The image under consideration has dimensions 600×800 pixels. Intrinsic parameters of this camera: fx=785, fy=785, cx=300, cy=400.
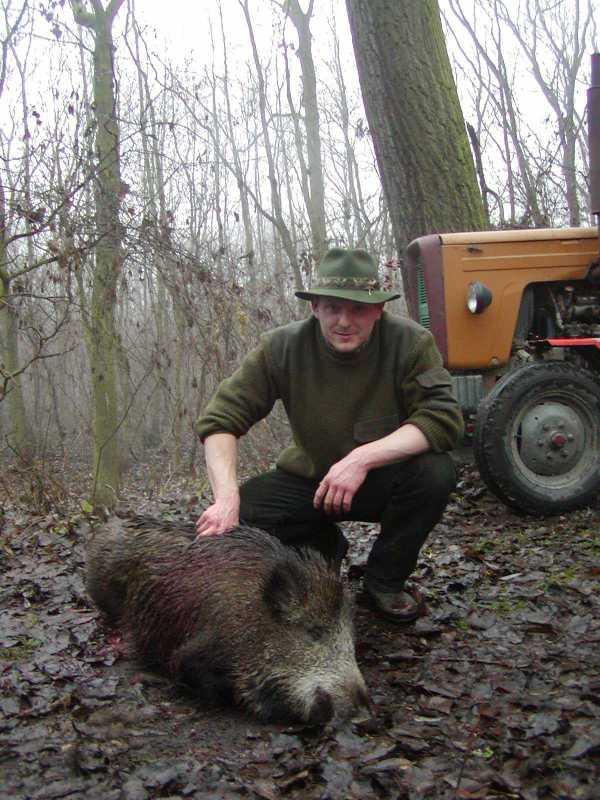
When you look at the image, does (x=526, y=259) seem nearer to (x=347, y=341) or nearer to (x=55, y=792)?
(x=347, y=341)

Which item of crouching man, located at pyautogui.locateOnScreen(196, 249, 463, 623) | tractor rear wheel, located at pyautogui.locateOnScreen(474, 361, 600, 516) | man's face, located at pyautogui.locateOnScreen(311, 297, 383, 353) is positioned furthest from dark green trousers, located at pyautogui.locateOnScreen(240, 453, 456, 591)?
tractor rear wheel, located at pyautogui.locateOnScreen(474, 361, 600, 516)

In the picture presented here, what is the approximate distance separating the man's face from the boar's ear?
1125mm

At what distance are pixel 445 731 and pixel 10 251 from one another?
9885 millimetres

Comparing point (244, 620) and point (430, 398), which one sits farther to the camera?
point (430, 398)

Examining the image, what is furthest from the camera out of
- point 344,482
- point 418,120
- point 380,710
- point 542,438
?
point 418,120

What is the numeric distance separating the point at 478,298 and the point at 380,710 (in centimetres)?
355

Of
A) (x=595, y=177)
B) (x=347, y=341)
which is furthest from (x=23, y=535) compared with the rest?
(x=595, y=177)

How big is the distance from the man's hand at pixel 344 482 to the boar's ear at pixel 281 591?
45 cm

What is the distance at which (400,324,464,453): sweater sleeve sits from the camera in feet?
11.7

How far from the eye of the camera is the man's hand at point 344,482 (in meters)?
3.39

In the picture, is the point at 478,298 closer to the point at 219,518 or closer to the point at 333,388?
the point at 333,388

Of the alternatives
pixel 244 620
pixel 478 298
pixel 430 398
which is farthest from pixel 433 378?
pixel 478 298

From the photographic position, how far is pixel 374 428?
3760 mm

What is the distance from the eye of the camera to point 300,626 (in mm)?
3020
